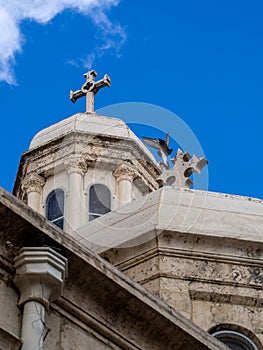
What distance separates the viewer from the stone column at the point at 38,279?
1080cm

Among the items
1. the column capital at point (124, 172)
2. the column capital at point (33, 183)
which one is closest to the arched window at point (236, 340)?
the column capital at point (124, 172)

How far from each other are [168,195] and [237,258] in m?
1.34

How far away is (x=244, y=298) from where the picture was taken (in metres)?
17.4

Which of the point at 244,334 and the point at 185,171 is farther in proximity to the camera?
the point at 185,171

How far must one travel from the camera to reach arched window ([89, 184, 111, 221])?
77.7ft

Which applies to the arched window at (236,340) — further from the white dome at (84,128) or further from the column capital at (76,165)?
the white dome at (84,128)

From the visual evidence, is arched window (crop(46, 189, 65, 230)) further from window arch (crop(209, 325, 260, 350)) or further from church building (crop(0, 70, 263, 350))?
window arch (crop(209, 325, 260, 350))

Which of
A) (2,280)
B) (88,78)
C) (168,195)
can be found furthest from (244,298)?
(88,78)

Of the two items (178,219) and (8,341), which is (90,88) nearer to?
(178,219)

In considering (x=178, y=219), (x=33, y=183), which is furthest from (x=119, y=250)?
(x=33, y=183)

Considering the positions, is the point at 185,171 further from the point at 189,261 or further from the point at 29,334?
the point at 29,334

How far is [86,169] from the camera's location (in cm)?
2441

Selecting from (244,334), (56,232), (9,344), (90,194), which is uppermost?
(90,194)

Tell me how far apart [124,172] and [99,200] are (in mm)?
717
